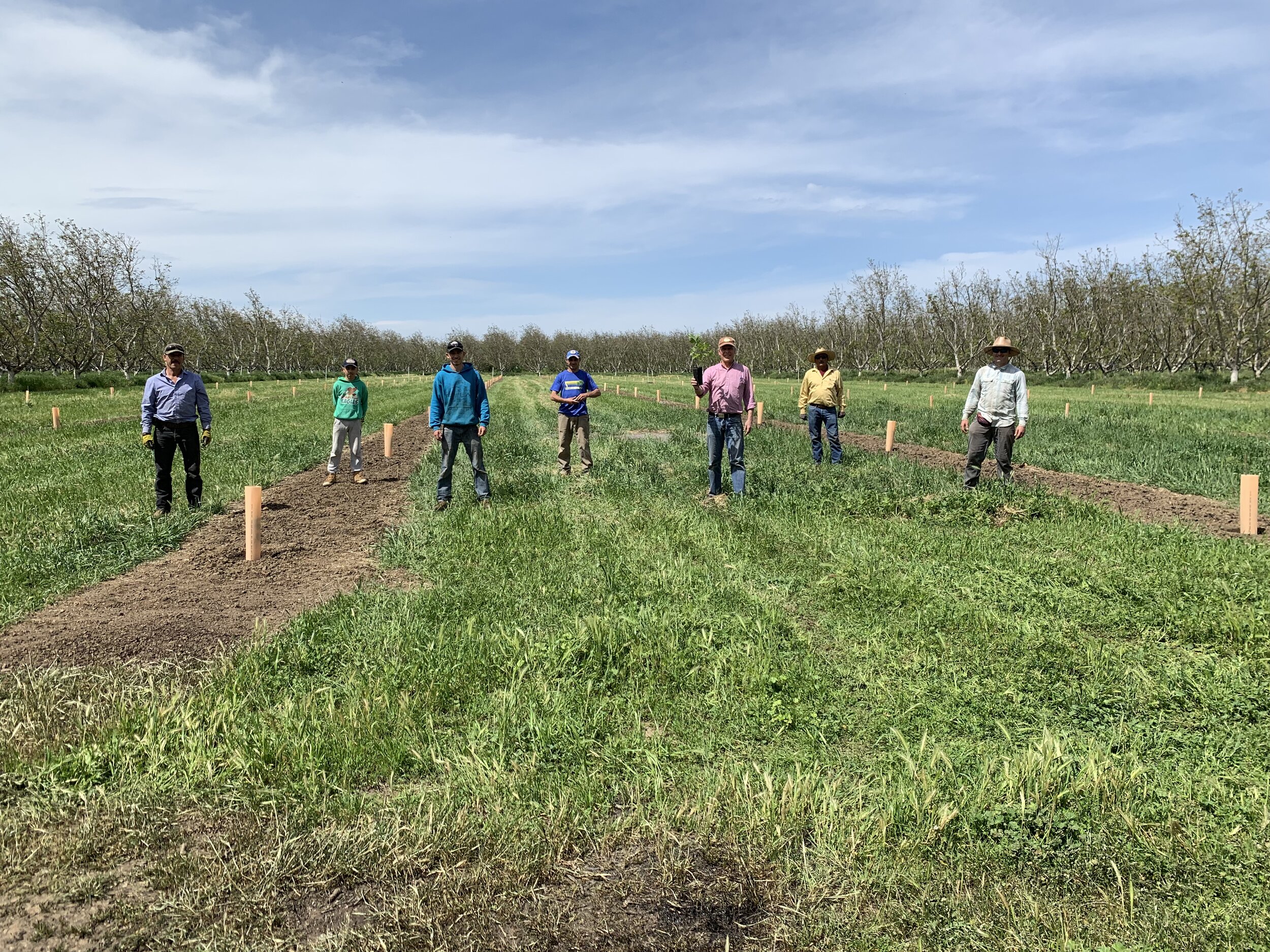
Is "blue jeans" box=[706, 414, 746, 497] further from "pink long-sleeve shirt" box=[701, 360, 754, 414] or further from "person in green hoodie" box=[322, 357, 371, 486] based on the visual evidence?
"person in green hoodie" box=[322, 357, 371, 486]

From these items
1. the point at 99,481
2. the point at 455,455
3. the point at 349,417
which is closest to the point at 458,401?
the point at 455,455

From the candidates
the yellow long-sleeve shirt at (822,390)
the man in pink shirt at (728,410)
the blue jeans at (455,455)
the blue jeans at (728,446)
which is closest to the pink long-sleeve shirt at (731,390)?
the man in pink shirt at (728,410)

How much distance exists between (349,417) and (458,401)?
3.07 metres

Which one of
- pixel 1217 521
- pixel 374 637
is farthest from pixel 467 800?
pixel 1217 521

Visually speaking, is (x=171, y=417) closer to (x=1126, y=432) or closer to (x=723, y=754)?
(x=723, y=754)

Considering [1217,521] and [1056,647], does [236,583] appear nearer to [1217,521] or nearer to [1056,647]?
[1056,647]

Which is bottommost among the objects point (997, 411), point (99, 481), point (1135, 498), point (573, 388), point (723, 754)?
point (723, 754)

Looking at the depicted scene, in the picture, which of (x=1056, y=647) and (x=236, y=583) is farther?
(x=236, y=583)

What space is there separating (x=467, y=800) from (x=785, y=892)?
1.38 metres

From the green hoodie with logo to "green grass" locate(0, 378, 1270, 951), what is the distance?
236 inches

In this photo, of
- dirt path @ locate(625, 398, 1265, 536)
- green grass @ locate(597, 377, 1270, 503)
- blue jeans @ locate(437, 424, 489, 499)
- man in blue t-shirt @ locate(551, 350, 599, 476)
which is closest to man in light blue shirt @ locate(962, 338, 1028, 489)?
dirt path @ locate(625, 398, 1265, 536)

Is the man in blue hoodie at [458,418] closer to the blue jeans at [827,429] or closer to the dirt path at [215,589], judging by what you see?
the dirt path at [215,589]

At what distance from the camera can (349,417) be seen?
11.5 meters

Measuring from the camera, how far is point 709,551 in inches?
278
